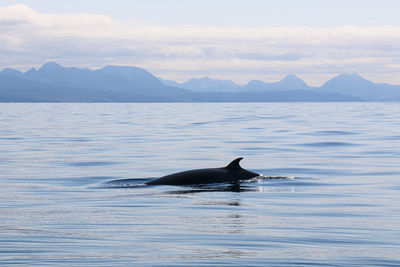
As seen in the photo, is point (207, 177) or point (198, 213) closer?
point (198, 213)

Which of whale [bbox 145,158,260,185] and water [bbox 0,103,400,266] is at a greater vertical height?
whale [bbox 145,158,260,185]

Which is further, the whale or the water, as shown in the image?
the whale

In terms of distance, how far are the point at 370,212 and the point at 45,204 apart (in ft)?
23.0

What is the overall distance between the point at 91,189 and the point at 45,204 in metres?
3.33

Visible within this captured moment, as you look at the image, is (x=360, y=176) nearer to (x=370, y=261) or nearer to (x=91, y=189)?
(x=91, y=189)

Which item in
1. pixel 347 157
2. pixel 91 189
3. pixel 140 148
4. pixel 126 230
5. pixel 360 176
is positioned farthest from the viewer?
pixel 140 148

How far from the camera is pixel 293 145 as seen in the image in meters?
35.5

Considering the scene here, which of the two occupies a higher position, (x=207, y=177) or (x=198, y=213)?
(x=207, y=177)

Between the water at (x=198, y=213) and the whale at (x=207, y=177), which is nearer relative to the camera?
the water at (x=198, y=213)

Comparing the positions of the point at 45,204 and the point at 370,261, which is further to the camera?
the point at 45,204

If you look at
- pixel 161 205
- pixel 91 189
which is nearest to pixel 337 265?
pixel 161 205

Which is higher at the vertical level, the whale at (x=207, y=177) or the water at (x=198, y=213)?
the whale at (x=207, y=177)

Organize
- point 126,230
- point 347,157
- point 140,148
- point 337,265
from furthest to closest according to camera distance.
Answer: point 140,148 < point 347,157 < point 126,230 < point 337,265

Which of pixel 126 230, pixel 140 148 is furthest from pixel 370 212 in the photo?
pixel 140 148
